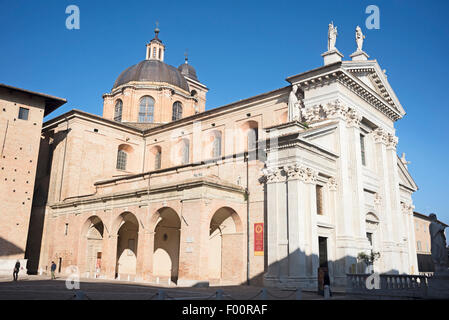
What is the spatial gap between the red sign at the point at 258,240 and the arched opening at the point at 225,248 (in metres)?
0.92

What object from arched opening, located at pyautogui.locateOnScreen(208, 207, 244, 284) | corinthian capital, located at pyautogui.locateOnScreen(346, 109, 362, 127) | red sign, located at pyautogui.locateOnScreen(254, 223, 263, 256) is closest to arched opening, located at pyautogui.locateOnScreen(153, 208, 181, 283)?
arched opening, located at pyautogui.locateOnScreen(208, 207, 244, 284)

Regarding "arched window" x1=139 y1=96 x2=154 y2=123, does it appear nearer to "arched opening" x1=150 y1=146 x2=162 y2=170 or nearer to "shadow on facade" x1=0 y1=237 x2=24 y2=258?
"arched opening" x1=150 y1=146 x2=162 y2=170

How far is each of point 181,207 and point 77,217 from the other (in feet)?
32.1

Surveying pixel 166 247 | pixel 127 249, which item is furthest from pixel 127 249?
pixel 166 247

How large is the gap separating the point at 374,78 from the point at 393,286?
13.8 metres

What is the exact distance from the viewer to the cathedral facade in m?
18.8

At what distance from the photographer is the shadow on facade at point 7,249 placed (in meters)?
24.0

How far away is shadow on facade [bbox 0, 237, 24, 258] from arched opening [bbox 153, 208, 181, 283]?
829 cm

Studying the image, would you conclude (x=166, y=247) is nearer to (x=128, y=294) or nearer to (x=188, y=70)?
(x=128, y=294)

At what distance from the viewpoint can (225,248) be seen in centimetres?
2150

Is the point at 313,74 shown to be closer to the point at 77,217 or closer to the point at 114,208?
the point at 114,208

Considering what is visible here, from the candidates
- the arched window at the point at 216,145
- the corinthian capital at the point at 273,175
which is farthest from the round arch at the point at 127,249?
the corinthian capital at the point at 273,175

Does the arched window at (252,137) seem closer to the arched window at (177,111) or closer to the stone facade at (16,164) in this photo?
the arched window at (177,111)
